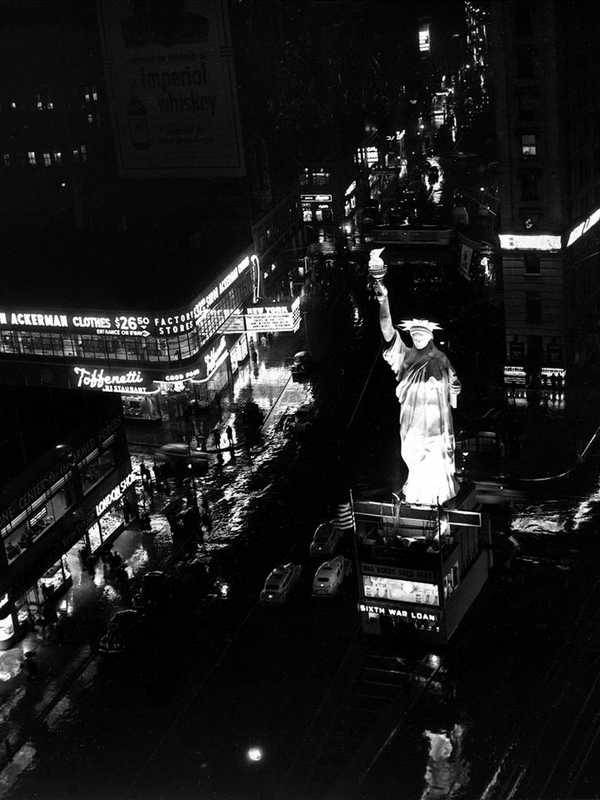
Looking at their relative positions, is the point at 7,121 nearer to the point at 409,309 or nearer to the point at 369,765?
the point at 409,309

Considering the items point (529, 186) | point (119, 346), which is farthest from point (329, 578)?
point (529, 186)

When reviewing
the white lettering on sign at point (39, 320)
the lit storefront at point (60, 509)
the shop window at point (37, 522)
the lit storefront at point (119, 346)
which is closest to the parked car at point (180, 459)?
the lit storefront at point (60, 509)

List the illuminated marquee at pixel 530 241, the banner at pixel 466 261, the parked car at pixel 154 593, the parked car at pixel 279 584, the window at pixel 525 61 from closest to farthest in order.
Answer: the parked car at pixel 279 584, the parked car at pixel 154 593, the window at pixel 525 61, the illuminated marquee at pixel 530 241, the banner at pixel 466 261

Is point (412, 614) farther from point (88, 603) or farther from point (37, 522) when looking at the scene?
point (37, 522)

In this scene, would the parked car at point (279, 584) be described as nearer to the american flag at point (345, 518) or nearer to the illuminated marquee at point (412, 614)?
the american flag at point (345, 518)

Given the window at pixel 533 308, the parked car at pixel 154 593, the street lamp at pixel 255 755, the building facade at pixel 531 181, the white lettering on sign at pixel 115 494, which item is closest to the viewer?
the street lamp at pixel 255 755
